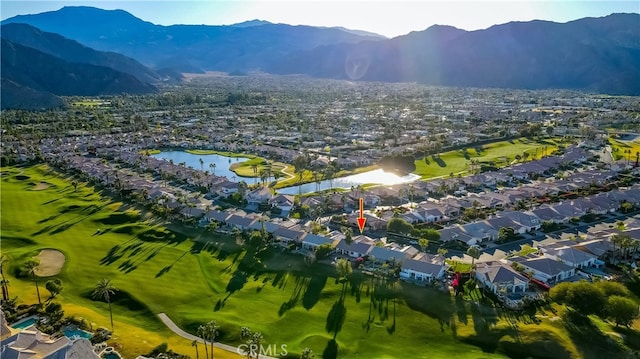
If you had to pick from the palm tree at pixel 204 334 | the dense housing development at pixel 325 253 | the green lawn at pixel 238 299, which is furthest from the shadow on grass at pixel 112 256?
the palm tree at pixel 204 334

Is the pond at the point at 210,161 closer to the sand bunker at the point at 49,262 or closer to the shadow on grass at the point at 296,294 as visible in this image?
the sand bunker at the point at 49,262

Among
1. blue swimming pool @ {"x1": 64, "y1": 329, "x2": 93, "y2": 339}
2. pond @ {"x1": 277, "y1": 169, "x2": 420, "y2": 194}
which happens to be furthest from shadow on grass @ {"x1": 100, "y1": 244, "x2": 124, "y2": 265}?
pond @ {"x1": 277, "y1": 169, "x2": 420, "y2": 194}

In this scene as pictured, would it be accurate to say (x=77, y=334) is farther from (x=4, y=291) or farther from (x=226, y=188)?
(x=226, y=188)

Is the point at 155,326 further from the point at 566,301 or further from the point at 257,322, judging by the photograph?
the point at 566,301

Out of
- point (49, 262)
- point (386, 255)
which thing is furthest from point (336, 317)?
point (49, 262)

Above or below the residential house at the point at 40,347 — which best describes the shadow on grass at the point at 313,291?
below

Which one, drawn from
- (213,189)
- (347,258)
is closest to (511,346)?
(347,258)

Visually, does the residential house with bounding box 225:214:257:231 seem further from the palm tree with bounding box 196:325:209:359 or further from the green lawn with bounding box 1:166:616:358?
the palm tree with bounding box 196:325:209:359
